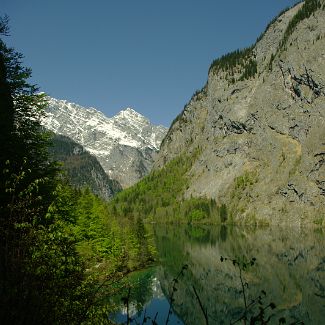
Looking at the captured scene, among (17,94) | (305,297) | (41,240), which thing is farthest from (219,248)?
(41,240)

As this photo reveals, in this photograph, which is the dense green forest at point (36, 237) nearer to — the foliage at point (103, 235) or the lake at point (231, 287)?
the foliage at point (103, 235)

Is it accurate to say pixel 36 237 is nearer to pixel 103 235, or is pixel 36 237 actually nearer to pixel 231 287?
pixel 103 235

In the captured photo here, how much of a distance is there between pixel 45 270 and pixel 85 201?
2371 inches

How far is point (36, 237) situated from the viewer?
28.3 feet

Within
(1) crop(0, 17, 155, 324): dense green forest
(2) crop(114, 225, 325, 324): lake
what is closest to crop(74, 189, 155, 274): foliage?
(1) crop(0, 17, 155, 324): dense green forest

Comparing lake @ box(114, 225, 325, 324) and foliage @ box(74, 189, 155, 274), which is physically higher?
foliage @ box(74, 189, 155, 274)

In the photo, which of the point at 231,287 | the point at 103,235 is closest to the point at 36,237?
the point at 103,235

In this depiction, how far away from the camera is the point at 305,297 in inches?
2293

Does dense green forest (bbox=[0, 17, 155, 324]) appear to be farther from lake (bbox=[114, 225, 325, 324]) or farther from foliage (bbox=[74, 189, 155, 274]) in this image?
lake (bbox=[114, 225, 325, 324])

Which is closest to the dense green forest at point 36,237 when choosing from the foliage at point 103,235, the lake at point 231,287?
the foliage at point 103,235

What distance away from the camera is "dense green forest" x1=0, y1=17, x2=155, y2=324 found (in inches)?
266

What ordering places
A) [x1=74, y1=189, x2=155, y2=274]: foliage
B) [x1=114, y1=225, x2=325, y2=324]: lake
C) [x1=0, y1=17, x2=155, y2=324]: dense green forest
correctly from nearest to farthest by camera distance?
1. [x1=0, y1=17, x2=155, y2=324]: dense green forest
2. [x1=114, y1=225, x2=325, y2=324]: lake
3. [x1=74, y1=189, x2=155, y2=274]: foliage

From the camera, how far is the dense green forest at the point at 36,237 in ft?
22.1

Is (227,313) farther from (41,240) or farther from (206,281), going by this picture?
(41,240)
